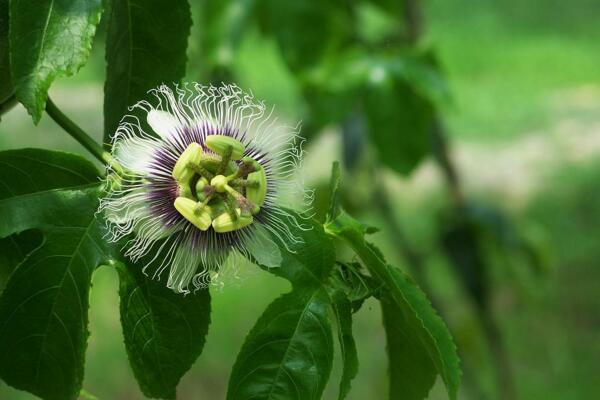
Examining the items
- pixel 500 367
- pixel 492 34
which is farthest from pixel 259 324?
pixel 492 34

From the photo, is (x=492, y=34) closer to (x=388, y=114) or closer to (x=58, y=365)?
(x=388, y=114)

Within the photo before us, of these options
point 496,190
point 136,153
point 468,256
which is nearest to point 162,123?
point 136,153

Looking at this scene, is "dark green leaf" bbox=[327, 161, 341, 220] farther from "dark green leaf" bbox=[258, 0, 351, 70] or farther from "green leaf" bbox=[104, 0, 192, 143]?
"dark green leaf" bbox=[258, 0, 351, 70]

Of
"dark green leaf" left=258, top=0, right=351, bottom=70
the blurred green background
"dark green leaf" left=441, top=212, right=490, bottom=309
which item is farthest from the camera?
the blurred green background

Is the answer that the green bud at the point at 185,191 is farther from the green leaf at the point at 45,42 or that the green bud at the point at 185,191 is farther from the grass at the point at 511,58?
the grass at the point at 511,58

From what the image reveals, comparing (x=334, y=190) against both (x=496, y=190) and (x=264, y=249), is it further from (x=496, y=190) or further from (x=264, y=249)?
(x=496, y=190)

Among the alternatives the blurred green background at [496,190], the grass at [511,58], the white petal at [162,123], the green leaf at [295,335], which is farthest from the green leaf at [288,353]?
the grass at [511,58]

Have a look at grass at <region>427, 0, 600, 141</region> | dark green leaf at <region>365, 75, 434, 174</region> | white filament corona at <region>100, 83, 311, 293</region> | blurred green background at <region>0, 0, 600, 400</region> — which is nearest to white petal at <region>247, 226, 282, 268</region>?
white filament corona at <region>100, 83, 311, 293</region>

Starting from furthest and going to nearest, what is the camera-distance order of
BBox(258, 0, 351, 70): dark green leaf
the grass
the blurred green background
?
the grass → the blurred green background → BBox(258, 0, 351, 70): dark green leaf
